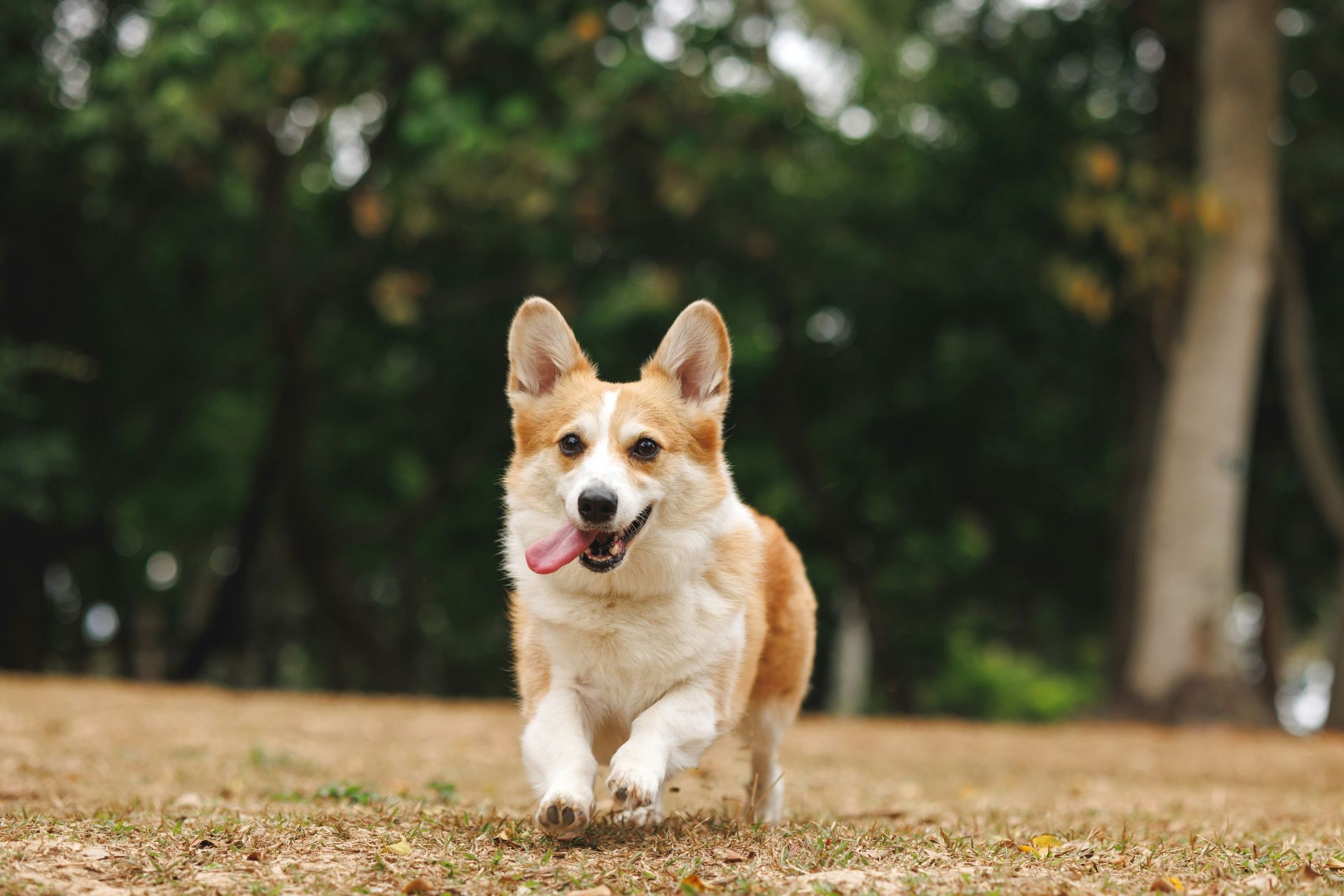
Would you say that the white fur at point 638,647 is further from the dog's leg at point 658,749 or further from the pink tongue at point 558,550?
the pink tongue at point 558,550

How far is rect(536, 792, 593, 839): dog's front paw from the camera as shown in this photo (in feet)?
13.6

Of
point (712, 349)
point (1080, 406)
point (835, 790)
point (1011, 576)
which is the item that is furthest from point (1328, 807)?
point (1011, 576)

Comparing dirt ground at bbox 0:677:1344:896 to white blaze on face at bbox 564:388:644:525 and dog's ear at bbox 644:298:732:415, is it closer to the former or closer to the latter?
white blaze on face at bbox 564:388:644:525

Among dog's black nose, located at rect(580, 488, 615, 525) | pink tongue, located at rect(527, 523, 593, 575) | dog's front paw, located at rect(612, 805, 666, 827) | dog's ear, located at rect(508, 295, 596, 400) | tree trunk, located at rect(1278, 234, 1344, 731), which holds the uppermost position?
tree trunk, located at rect(1278, 234, 1344, 731)

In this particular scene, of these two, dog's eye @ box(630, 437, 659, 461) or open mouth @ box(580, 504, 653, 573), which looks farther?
dog's eye @ box(630, 437, 659, 461)

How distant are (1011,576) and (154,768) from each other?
18418mm

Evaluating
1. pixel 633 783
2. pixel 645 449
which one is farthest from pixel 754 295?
pixel 633 783

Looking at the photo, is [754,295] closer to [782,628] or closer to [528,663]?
[782,628]

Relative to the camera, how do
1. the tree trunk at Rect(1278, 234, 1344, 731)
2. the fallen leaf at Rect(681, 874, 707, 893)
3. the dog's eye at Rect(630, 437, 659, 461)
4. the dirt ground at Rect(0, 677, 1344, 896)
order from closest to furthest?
the fallen leaf at Rect(681, 874, 707, 893) < the dirt ground at Rect(0, 677, 1344, 896) < the dog's eye at Rect(630, 437, 659, 461) < the tree trunk at Rect(1278, 234, 1344, 731)

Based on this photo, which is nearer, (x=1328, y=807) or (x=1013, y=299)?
(x=1328, y=807)

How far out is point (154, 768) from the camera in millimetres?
7727

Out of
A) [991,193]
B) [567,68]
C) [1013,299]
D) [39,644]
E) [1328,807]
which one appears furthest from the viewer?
[39,644]

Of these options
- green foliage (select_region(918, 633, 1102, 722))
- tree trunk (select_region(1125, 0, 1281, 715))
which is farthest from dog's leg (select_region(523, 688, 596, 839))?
green foliage (select_region(918, 633, 1102, 722))

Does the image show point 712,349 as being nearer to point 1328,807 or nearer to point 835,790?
point 835,790
